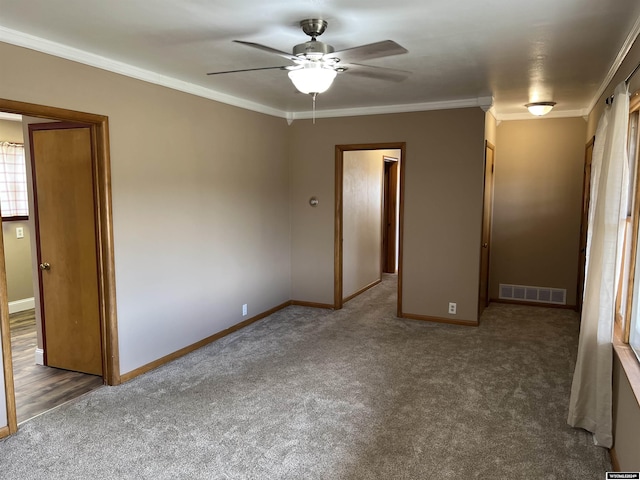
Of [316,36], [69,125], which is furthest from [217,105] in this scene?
[316,36]

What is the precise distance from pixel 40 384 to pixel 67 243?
114 centimetres

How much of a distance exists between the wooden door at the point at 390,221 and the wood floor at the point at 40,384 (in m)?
5.57

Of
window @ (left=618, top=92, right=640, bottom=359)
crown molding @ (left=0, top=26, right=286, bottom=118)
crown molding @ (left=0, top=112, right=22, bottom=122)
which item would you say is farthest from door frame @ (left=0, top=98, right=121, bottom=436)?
window @ (left=618, top=92, right=640, bottom=359)

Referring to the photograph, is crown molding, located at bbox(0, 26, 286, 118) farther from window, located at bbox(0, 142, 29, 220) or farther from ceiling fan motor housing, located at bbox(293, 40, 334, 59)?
window, located at bbox(0, 142, 29, 220)

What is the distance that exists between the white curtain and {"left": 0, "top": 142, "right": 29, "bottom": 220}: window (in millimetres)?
6041

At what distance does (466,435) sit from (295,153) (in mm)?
3962

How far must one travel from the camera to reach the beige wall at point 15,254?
561 cm

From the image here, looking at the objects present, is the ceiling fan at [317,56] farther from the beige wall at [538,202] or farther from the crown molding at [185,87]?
the beige wall at [538,202]

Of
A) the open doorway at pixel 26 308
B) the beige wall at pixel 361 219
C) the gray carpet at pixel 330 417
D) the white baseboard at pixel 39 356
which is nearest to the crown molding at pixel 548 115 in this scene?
the beige wall at pixel 361 219

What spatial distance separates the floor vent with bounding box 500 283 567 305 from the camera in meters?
5.84

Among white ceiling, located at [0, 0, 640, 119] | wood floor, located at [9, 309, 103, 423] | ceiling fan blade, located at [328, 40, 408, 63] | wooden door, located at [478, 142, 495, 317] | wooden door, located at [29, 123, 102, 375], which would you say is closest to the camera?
ceiling fan blade, located at [328, 40, 408, 63]

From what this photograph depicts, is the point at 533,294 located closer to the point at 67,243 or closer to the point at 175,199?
the point at 175,199

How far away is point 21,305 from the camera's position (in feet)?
18.8

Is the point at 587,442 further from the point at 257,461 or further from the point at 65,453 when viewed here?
the point at 65,453
